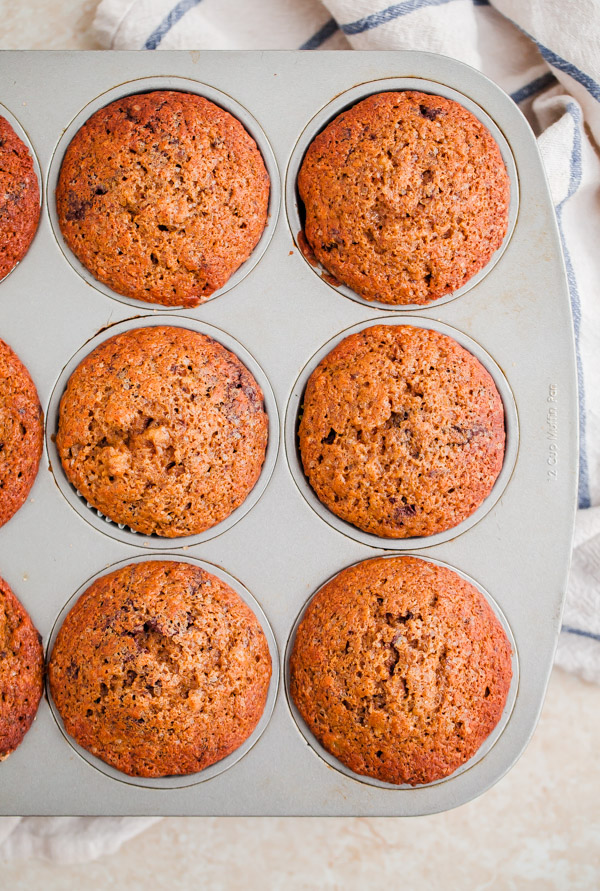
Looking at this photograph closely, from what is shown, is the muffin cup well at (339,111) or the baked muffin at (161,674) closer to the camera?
the baked muffin at (161,674)

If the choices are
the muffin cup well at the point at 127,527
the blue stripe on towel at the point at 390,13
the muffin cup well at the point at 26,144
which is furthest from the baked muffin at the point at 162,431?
the blue stripe on towel at the point at 390,13

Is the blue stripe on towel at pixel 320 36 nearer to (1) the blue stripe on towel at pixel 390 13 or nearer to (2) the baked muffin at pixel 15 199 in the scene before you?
(1) the blue stripe on towel at pixel 390 13

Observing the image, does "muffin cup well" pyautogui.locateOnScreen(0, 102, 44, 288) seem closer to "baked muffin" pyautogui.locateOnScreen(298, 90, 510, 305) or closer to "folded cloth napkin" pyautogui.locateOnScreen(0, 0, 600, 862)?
"folded cloth napkin" pyautogui.locateOnScreen(0, 0, 600, 862)

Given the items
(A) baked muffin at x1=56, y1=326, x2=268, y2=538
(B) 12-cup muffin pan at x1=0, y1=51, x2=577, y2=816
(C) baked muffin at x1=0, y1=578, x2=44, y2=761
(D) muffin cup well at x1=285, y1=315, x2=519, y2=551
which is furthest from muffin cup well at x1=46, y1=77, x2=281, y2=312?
(C) baked muffin at x1=0, y1=578, x2=44, y2=761

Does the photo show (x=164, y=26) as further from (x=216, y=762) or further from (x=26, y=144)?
(x=216, y=762)

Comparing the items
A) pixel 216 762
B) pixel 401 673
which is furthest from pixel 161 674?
pixel 401 673

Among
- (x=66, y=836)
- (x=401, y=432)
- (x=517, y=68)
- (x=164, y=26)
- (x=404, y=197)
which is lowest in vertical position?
(x=66, y=836)
